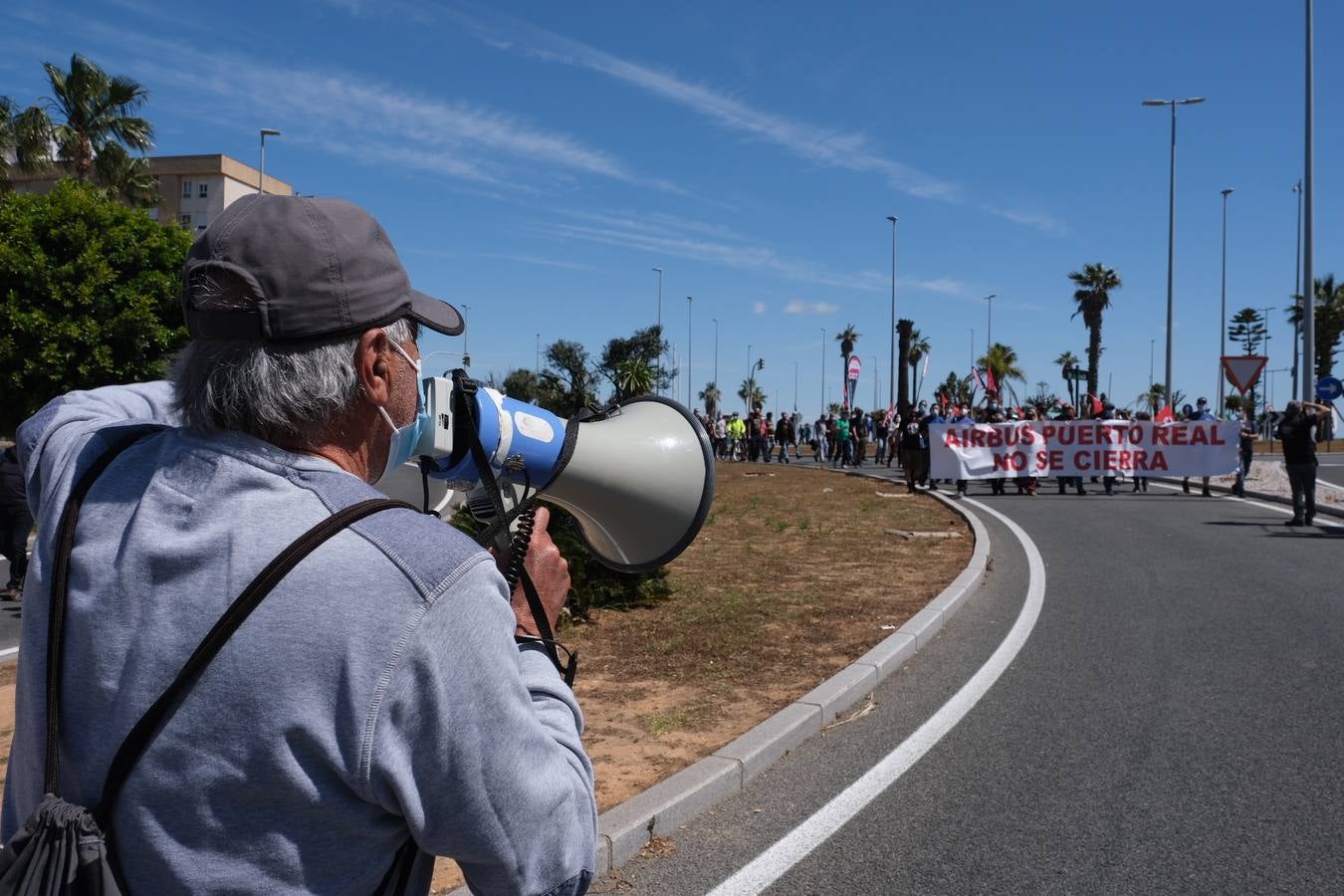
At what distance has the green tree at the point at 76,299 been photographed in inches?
747

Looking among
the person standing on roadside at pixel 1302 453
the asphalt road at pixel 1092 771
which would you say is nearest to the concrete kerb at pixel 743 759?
the asphalt road at pixel 1092 771

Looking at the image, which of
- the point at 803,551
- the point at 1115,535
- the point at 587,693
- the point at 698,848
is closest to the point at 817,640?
the point at 587,693

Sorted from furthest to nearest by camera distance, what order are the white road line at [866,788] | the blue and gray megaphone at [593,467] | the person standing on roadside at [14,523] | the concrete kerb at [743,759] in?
1. the person standing on roadside at [14,523]
2. the concrete kerb at [743,759]
3. the white road line at [866,788]
4. the blue and gray megaphone at [593,467]

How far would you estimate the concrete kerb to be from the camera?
3.93 metres

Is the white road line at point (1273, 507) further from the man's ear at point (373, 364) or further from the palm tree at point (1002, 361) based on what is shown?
the palm tree at point (1002, 361)

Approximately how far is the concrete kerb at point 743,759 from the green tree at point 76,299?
15.7m

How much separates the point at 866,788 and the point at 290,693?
3.81 metres

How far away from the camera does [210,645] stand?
116 centimetres

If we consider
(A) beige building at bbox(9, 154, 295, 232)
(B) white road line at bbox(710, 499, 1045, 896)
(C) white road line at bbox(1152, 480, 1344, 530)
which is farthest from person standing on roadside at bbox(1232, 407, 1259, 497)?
(A) beige building at bbox(9, 154, 295, 232)

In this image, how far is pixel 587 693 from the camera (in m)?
5.93

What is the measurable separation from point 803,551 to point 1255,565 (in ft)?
14.9

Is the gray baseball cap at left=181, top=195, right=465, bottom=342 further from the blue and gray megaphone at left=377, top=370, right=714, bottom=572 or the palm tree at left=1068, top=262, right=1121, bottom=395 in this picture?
the palm tree at left=1068, top=262, right=1121, bottom=395

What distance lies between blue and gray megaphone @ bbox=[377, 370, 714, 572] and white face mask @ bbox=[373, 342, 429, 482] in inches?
3.7

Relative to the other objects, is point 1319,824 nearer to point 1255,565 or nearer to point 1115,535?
point 1255,565
